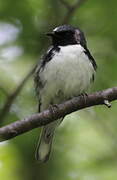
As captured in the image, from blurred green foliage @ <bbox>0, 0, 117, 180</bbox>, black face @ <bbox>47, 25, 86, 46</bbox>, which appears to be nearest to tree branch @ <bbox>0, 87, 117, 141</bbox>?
blurred green foliage @ <bbox>0, 0, 117, 180</bbox>

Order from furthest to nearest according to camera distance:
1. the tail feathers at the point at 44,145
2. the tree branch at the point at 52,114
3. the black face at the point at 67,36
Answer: the black face at the point at 67,36 → the tail feathers at the point at 44,145 → the tree branch at the point at 52,114

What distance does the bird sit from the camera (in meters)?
5.02

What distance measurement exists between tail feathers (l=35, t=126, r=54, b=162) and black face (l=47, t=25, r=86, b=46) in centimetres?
93

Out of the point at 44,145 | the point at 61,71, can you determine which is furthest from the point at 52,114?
the point at 44,145

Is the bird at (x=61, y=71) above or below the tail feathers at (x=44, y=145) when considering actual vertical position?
above

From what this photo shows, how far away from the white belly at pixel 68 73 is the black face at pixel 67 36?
25cm

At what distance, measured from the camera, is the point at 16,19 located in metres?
5.29

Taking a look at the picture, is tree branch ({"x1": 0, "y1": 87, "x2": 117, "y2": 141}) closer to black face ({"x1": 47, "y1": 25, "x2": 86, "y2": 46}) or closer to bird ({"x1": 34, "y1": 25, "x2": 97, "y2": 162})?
bird ({"x1": 34, "y1": 25, "x2": 97, "y2": 162})

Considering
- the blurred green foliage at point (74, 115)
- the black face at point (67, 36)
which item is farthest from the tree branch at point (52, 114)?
the black face at point (67, 36)

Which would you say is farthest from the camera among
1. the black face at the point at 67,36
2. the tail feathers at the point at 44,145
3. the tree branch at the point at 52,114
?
the black face at the point at 67,36

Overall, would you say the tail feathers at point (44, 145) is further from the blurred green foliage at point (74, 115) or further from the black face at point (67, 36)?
the black face at point (67, 36)

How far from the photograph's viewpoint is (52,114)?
420 cm

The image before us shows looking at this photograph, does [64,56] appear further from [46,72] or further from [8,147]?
[8,147]

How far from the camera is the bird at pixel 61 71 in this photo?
5.02 m
